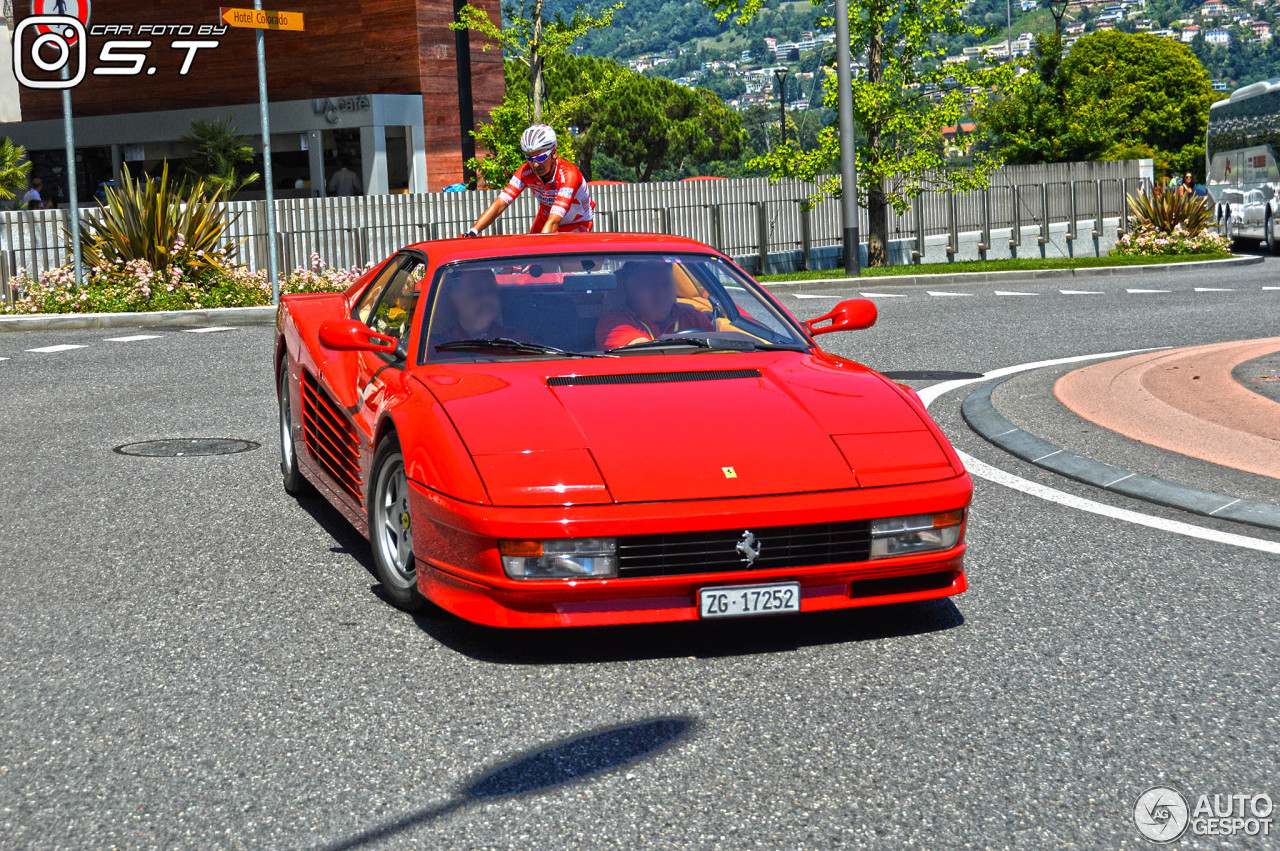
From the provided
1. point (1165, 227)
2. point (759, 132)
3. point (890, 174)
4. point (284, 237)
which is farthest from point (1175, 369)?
point (759, 132)

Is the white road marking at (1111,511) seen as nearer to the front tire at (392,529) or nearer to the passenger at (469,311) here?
the passenger at (469,311)

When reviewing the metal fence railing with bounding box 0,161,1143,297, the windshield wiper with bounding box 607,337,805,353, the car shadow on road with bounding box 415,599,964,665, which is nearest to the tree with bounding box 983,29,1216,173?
the metal fence railing with bounding box 0,161,1143,297

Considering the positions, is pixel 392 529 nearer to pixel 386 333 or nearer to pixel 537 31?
pixel 386 333

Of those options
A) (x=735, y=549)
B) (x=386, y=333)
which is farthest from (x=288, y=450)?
(x=735, y=549)

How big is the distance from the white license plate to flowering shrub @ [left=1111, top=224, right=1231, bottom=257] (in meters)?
26.7

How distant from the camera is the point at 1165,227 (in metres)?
30.6

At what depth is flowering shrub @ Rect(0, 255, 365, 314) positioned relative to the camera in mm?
18688

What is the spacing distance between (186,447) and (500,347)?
4.02 m

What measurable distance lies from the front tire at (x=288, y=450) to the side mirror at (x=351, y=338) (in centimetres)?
159

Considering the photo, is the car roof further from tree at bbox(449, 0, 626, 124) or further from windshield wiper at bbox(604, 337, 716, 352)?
tree at bbox(449, 0, 626, 124)

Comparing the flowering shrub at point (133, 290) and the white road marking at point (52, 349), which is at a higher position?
the flowering shrub at point (133, 290)

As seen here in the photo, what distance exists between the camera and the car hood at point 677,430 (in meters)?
4.61

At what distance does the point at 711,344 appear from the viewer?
5.86 m

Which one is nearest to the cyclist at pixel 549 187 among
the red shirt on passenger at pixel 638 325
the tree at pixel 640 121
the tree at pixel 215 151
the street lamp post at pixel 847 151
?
the red shirt on passenger at pixel 638 325
